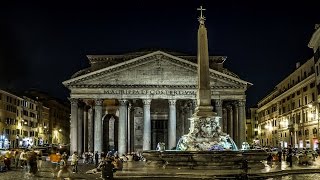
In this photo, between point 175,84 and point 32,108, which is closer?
point 175,84

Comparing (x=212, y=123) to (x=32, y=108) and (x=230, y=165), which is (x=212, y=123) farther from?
(x=32, y=108)

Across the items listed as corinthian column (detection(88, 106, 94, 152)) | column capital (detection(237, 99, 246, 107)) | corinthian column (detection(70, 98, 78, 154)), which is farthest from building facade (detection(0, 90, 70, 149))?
column capital (detection(237, 99, 246, 107))

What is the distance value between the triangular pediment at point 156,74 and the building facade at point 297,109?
11175 millimetres

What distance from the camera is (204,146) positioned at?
2614cm

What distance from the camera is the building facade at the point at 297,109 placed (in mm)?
63656

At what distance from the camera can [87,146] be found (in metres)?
66.2

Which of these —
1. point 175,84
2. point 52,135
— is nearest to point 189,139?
point 175,84

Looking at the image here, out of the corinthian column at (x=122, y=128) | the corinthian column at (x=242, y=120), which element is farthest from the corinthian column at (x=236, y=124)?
the corinthian column at (x=122, y=128)

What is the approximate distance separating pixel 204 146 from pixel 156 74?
1327 inches

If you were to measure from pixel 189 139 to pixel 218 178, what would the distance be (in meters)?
5.88

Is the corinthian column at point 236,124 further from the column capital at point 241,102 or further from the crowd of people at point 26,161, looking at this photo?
the crowd of people at point 26,161

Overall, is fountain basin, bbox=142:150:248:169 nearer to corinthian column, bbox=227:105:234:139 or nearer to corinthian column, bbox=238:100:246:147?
corinthian column, bbox=238:100:246:147

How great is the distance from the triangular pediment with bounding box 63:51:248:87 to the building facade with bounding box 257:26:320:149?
440 inches

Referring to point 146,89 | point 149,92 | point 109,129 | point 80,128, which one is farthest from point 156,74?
point 109,129
